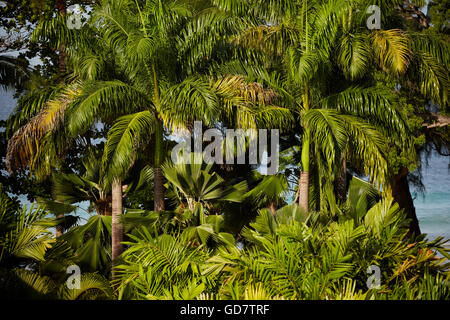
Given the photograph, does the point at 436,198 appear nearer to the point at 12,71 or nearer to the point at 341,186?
the point at 341,186

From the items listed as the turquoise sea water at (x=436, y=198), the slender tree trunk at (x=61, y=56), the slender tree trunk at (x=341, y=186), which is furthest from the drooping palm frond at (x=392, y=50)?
the turquoise sea water at (x=436, y=198)

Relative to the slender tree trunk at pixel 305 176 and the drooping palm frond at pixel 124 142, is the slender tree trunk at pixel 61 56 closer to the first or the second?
the drooping palm frond at pixel 124 142

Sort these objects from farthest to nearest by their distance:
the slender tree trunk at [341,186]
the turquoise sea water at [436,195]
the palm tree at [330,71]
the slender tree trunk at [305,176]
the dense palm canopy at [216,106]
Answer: the turquoise sea water at [436,195], the slender tree trunk at [341,186], the slender tree trunk at [305,176], the palm tree at [330,71], the dense palm canopy at [216,106]

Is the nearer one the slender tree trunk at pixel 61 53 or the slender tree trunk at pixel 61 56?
the slender tree trunk at pixel 61 56

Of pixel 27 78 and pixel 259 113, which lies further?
pixel 27 78

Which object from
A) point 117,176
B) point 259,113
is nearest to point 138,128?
point 117,176

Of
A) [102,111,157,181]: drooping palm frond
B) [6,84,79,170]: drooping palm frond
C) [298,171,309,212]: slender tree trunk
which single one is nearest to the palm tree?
[298,171,309,212]: slender tree trunk

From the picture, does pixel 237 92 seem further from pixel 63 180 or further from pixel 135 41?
pixel 63 180

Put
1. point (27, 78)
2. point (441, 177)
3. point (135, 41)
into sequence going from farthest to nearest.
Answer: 1. point (441, 177)
2. point (27, 78)
3. point (135, 41)

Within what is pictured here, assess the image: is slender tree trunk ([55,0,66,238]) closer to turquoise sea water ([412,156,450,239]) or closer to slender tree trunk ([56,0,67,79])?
slender tree trunk ([56,0,67,79])

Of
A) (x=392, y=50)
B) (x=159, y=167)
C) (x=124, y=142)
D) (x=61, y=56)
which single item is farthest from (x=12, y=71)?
(x=392, y=50)

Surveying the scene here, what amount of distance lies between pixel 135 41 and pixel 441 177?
3431 centimetres

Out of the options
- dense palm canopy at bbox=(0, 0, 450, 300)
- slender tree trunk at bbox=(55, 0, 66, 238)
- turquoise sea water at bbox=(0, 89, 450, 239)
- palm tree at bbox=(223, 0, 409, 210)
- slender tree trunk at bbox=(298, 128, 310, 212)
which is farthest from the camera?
turquoise sea water at bbox=(0, 89, 450, 239)

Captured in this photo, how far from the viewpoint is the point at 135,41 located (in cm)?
933
